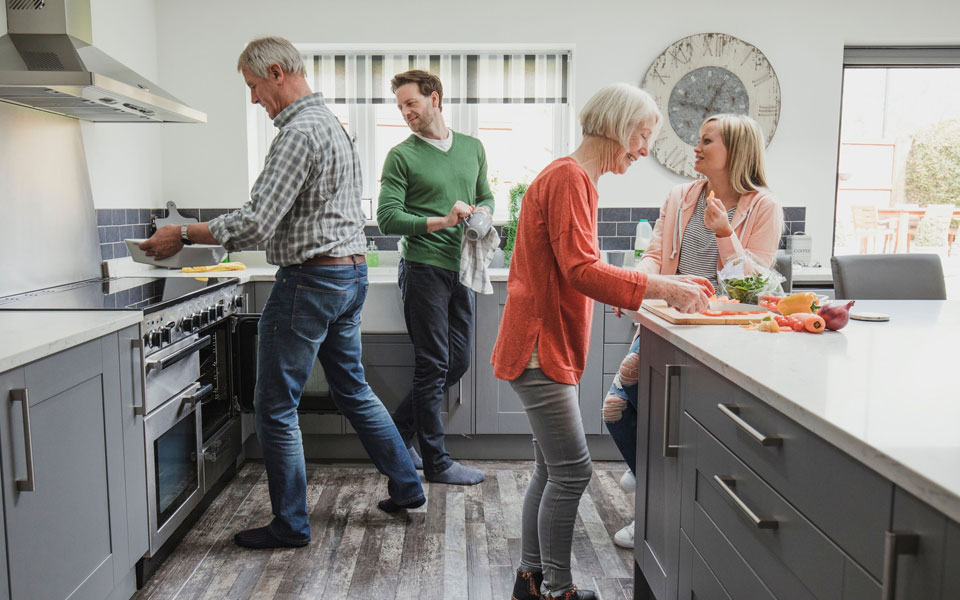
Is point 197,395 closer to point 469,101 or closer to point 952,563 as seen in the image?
point 469,101

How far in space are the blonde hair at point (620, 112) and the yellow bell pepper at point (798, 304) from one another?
551 mm

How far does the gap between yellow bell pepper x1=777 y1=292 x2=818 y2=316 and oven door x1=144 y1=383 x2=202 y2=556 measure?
176 centimetres

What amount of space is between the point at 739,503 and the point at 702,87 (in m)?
2.92

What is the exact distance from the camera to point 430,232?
9.28ft

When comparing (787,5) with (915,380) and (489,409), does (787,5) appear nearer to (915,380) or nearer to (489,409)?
(489,409)

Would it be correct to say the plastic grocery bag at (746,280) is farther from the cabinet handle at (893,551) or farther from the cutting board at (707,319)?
the cabinet handle at (893,551)

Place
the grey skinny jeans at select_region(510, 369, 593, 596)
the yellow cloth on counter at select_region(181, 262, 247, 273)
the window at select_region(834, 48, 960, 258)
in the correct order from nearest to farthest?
the grey skinny jeans at select_region(510, 369, 593, 596) → the yellow cloth on counter at select_region(181, 262, 247, 273) → the window at select_region(834, 48, 960, 258)

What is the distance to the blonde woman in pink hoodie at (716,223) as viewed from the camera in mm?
2150

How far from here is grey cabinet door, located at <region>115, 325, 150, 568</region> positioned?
6.53 feet

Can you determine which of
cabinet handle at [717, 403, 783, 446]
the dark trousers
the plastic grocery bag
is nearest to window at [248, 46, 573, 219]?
the dark trousers

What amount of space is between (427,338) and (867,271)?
162 cm

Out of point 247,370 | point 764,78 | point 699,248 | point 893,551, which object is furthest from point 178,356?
point 764,78

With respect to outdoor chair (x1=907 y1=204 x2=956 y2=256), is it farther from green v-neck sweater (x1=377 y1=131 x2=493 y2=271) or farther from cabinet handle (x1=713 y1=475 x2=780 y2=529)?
cabinet handle (x1=713 y1=475 x2=780 y2=529)

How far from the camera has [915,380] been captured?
3.98 ft
